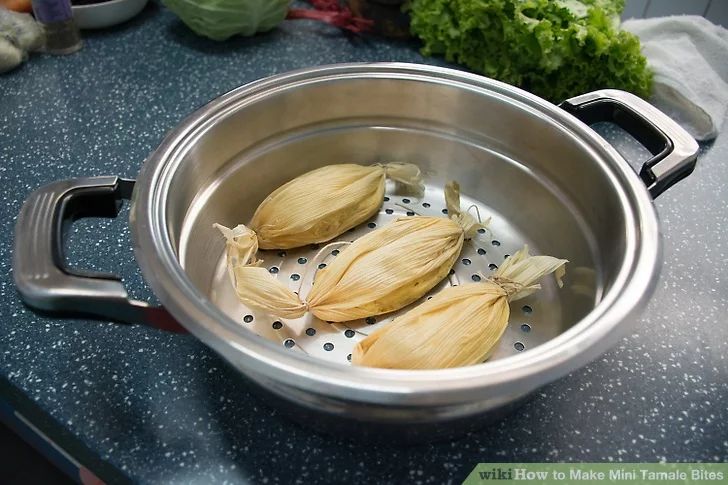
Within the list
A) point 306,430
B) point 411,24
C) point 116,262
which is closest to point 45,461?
point 116,262

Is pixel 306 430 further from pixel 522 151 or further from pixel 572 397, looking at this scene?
pixel 522 151

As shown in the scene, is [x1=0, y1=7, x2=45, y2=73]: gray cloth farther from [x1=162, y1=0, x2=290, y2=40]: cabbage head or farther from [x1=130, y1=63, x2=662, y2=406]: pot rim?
[x1=130, y1=63, x2=662, y2=406]: pot rim

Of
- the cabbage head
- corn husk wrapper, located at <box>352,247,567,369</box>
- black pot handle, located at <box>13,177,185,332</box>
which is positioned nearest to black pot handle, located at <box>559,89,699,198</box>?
corn husk wrapper, located at <box>352,247,567,369</box>

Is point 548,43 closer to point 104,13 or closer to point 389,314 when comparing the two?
point 389,314

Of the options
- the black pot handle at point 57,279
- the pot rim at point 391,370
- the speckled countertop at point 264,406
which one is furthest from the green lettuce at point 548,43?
the black pot handle at point 57,279

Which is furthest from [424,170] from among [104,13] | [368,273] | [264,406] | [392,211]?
Answer: [104,13]

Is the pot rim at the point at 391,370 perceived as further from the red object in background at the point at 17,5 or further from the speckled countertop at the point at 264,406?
the red object in background at the point at 17,5
